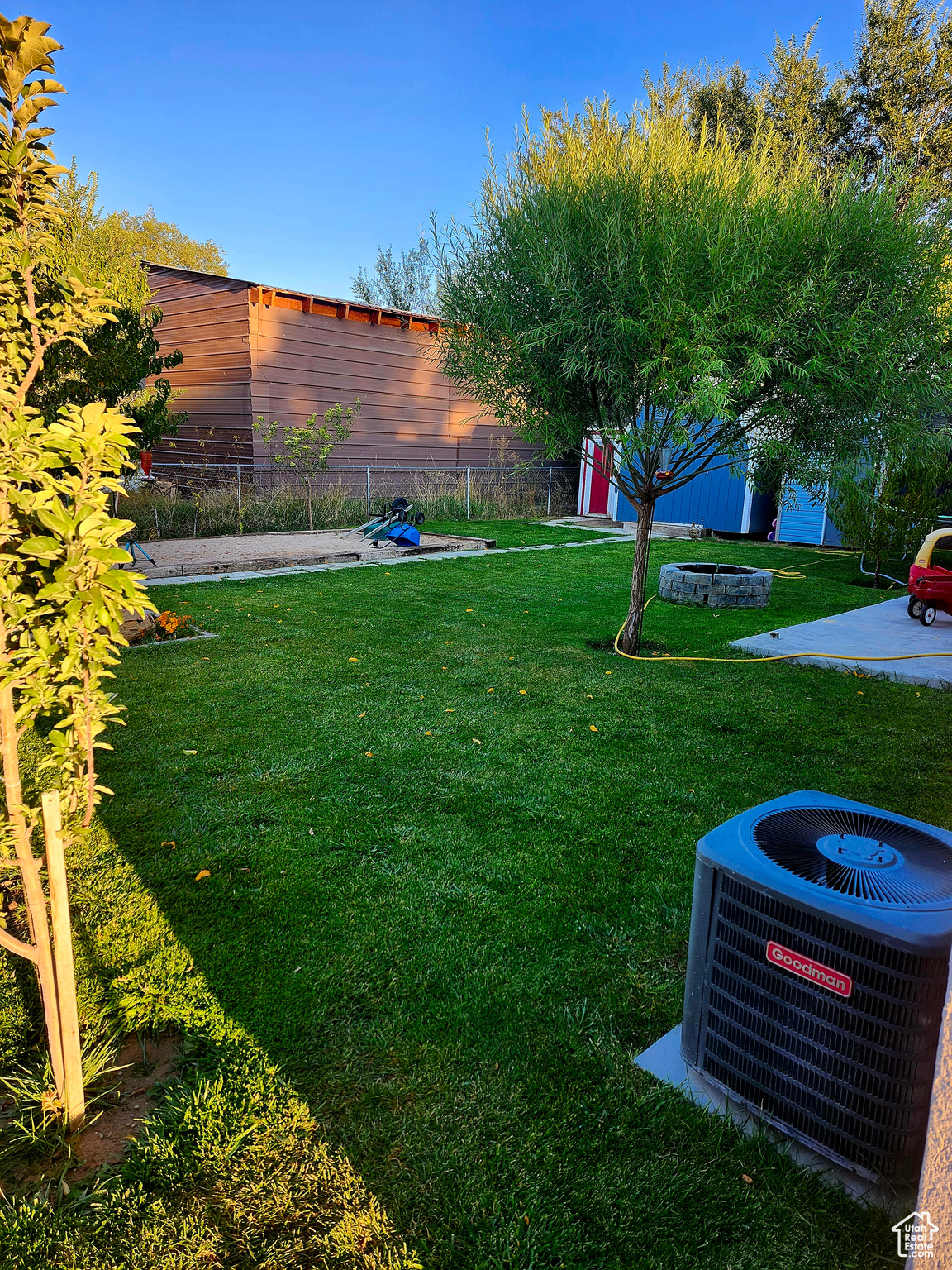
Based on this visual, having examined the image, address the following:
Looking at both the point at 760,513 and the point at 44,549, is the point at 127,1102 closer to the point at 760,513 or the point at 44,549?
the point at 44,549

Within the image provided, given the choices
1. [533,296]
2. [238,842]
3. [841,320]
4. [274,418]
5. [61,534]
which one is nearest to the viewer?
[61,534]

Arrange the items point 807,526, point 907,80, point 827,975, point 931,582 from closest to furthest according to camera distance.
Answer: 1. point 827,975
2. point 931,582
3. point 807,526
4. point 907,80

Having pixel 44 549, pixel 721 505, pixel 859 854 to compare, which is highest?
pixel 721 505

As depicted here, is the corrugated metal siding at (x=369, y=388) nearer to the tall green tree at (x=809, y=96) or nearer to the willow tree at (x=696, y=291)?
the willow tree at (x=696, y=291)

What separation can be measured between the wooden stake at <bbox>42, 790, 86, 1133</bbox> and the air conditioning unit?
64.8 inches

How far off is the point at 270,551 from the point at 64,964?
34.5ft

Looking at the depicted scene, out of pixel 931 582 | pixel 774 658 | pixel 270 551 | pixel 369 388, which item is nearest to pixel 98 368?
pixel 270 551

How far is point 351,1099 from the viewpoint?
199 cm

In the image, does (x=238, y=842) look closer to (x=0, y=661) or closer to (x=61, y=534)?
(x=0, y=661)

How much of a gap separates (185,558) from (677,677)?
25.4ft

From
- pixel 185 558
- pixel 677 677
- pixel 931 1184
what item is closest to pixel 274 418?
pixel 185 558

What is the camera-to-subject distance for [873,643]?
717 cm

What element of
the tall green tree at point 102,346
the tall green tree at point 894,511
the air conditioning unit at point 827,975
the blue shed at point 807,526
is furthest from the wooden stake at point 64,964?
the blue shed at point 807,526

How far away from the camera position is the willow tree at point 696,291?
17.0 feet
